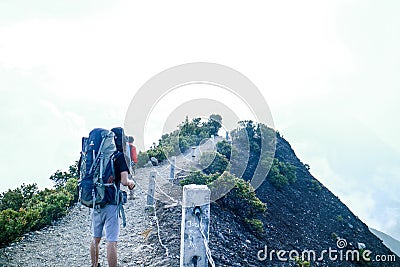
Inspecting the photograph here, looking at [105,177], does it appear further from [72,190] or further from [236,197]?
[72,190]

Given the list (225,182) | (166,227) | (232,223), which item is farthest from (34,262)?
(225,182)

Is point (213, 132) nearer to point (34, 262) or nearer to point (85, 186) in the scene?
point (34, 262)

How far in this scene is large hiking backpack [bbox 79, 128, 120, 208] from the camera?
4043 mm

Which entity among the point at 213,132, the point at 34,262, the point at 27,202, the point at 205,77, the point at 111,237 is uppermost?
the point at 213,132

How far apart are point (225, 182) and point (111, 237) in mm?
5850

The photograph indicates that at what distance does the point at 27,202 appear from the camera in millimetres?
9047

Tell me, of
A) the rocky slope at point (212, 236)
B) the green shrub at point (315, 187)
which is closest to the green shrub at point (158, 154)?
the rocky slope at point (212, 236)

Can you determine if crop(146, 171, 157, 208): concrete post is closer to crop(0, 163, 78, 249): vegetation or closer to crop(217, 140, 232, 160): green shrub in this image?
crop(0, 163, 78, 249): vegetation

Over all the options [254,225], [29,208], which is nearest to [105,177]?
[29,208]

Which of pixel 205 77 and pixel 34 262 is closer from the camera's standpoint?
pixel 34 262

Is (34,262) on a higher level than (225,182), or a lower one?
lower
